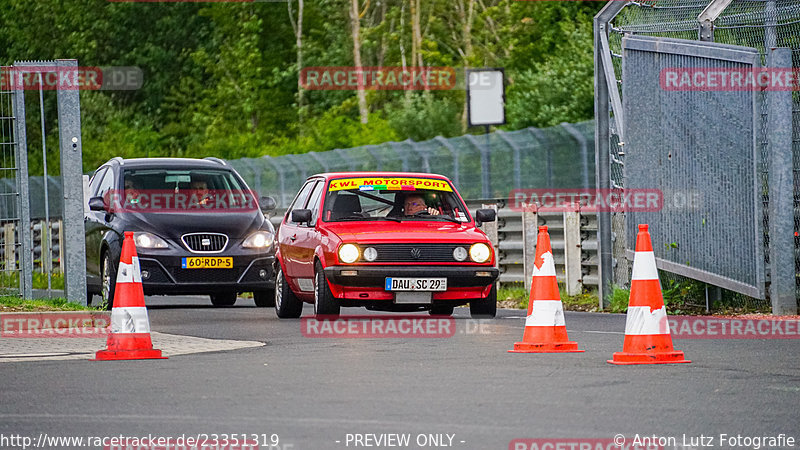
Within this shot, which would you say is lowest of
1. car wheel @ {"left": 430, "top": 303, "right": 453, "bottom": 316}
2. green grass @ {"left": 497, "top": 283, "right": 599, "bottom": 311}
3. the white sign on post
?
green grass @ {"left": 497, "top": 283, "right": 599, "bottom": 311}

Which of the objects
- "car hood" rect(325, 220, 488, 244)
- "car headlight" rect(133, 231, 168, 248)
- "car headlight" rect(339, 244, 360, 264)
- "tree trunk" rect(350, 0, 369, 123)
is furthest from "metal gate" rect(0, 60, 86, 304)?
"tree trunk" rect(350, 0, 369, 123)


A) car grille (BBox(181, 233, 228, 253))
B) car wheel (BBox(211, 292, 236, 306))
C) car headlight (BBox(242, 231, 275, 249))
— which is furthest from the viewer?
car wheel (BBox(211, 292, 236, 306))

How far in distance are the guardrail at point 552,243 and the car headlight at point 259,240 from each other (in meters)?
3.69

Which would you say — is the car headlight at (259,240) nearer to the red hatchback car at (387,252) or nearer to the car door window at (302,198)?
the car door window at (302,198)

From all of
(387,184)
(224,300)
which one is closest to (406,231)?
(387,184)

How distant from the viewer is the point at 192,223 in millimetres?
18797

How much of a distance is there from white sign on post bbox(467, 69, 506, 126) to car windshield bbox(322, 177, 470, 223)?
7.69m

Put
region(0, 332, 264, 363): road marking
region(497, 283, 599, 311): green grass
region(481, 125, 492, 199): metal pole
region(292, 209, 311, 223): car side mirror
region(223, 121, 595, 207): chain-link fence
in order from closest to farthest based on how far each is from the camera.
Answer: region(0, 332, 264, 363): road marking
region(292, 209, 311, 223): car side mirror
region(497, 283, 599, 311): green grass
region(223, 121, 595, 207): chain-link fence
region(481, 125, 492, 199): metal pole

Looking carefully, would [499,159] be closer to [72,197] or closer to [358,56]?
[72,197]

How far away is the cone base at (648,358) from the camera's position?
11.3 metres

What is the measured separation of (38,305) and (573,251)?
6.85 meters

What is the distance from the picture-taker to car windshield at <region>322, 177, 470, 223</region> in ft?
55.2

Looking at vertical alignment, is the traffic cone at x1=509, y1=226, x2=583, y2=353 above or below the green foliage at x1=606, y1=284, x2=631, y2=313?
above

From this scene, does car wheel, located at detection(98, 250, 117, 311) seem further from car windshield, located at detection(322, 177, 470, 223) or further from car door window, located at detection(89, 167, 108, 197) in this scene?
car windshield, located at detection(322, 177, 470, 223)
